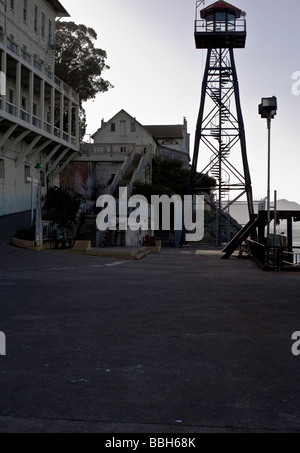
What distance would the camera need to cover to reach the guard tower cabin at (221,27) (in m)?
37.9

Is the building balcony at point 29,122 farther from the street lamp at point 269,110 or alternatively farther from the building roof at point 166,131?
the building roof at point 166,131

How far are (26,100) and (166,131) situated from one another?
184 ft

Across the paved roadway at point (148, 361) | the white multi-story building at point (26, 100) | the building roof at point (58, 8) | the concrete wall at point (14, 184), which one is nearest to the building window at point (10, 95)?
the white multi-story building at point (26, 100)

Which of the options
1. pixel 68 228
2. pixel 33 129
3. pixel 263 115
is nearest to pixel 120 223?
pixel 68 228

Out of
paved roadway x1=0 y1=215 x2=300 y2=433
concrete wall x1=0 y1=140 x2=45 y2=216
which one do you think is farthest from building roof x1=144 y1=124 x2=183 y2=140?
paved roadway x1=0 y1=215 x2=300 y2=433

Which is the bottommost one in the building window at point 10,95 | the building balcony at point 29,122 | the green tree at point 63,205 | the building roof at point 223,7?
the green tree at point 63,205

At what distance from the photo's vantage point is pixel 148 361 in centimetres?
528

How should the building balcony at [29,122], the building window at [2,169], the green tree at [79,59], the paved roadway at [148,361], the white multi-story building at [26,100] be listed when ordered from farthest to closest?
1. the green tree at [79,59]
2. the building window at [2,169]
3. the white multi-story building at [26,100]
4. the building balcony at [29,122]
5. the paved roadway at [148,361]

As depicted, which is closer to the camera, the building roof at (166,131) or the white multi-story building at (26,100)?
the white multi-story building at (26,100)

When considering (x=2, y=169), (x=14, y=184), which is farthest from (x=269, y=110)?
(x=14, y=184)

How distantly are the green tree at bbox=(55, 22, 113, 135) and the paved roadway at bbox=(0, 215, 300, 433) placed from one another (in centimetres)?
4575

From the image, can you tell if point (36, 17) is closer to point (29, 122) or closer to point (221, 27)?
point (29, 122)

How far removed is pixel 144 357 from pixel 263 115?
619 inches

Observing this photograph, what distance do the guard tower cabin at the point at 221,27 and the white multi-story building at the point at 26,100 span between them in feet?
37.3
